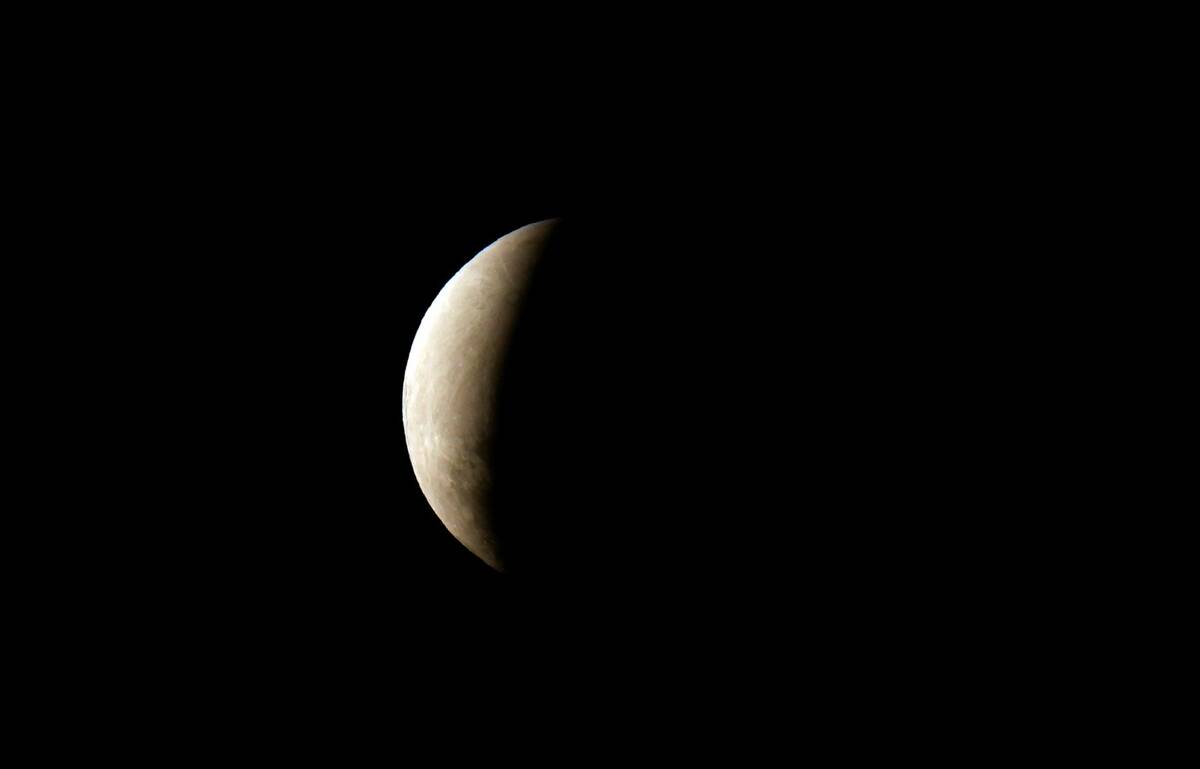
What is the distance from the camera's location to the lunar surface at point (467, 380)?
2.54 metres

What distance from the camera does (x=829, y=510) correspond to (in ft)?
7.70

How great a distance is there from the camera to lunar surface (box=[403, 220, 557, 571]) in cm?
254

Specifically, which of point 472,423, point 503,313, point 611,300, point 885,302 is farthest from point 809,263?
point 472,423

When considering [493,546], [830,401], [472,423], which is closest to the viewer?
[830,401]

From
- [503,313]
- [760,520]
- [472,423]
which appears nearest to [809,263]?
[760,520]

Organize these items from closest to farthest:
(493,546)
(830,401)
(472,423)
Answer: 1. (830,401)
2. (472,423)
3. (493,546)

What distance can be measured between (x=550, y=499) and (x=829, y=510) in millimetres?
816

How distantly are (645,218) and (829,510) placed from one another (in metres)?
1.07

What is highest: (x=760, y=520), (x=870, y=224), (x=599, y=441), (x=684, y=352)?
(x=870, y=224)

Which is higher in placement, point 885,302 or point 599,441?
point 885,302

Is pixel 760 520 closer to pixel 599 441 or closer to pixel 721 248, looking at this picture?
pixel 599 441

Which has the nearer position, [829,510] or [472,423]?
[829,510]

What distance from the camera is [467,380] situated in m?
2.57

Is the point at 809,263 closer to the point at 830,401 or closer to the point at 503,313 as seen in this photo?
the point at 830,401
